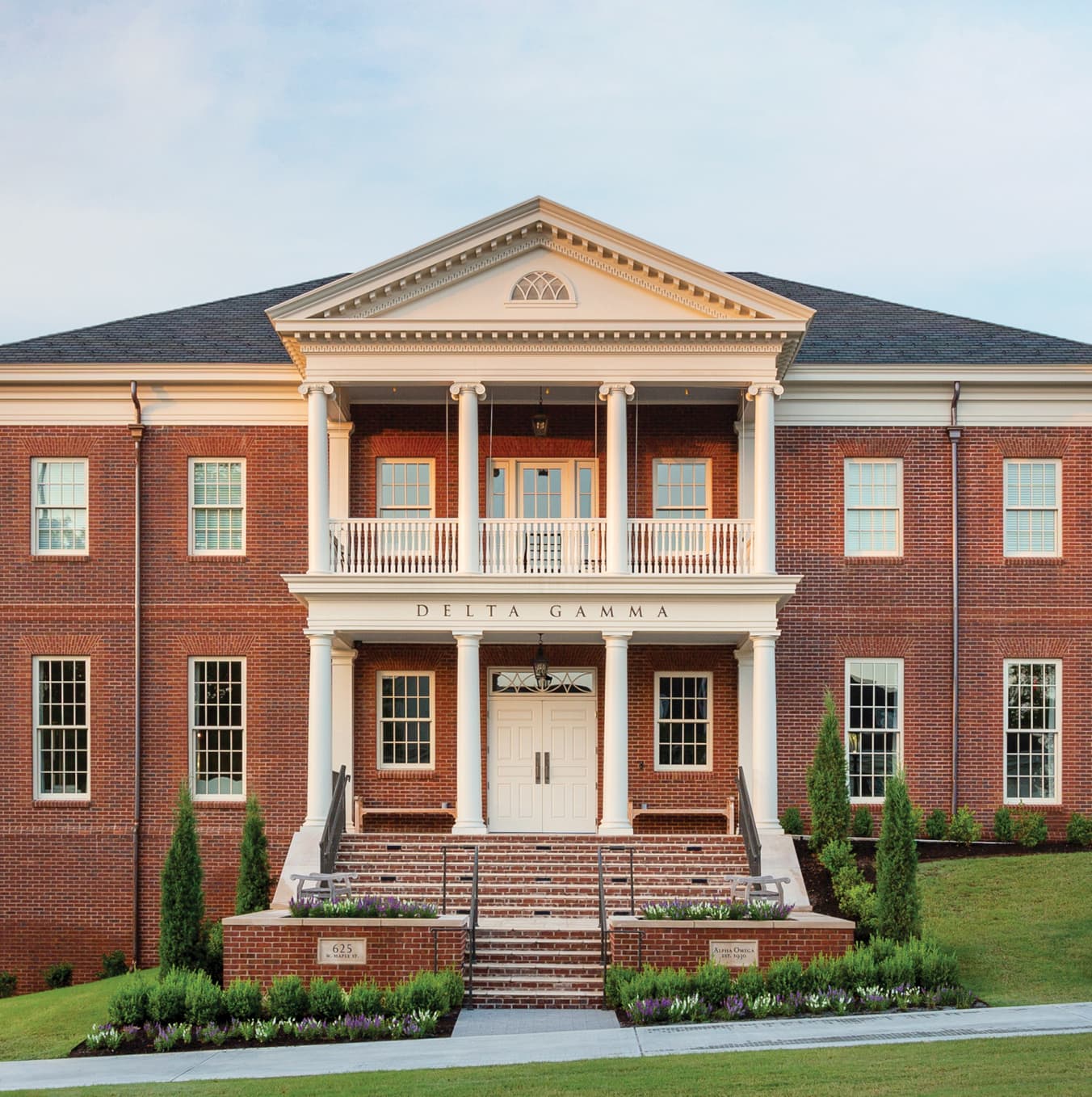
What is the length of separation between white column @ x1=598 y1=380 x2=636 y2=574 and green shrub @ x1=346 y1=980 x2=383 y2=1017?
333 inches

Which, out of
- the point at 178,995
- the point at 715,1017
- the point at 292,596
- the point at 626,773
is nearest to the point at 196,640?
the point at 292,596

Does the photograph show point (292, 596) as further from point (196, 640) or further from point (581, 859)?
point (581, 859)

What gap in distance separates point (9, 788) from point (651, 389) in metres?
12.9

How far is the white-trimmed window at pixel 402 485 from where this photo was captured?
2506 centimetres

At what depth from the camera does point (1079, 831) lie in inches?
944

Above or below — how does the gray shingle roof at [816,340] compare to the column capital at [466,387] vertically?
above

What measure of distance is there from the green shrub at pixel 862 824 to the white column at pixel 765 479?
4.36 metres

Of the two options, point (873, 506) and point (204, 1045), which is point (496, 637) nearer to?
point (873, 506)

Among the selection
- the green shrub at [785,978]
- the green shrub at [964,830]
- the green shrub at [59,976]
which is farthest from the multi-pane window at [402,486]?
the green shrub at [785,978]

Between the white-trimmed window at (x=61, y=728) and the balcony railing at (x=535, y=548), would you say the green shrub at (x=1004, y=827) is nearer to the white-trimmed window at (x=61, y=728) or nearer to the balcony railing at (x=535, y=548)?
the balcony railing at (x=535, y=548)

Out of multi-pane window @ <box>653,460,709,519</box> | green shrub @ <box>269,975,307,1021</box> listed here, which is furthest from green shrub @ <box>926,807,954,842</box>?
green shrub @ <box>269,975,307,1021</box>

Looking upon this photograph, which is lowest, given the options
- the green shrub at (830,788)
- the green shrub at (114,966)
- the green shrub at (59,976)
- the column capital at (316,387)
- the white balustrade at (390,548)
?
the green shrub at (59,976)

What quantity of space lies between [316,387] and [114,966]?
1003 cm

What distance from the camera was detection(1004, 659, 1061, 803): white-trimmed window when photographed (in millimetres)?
24734
